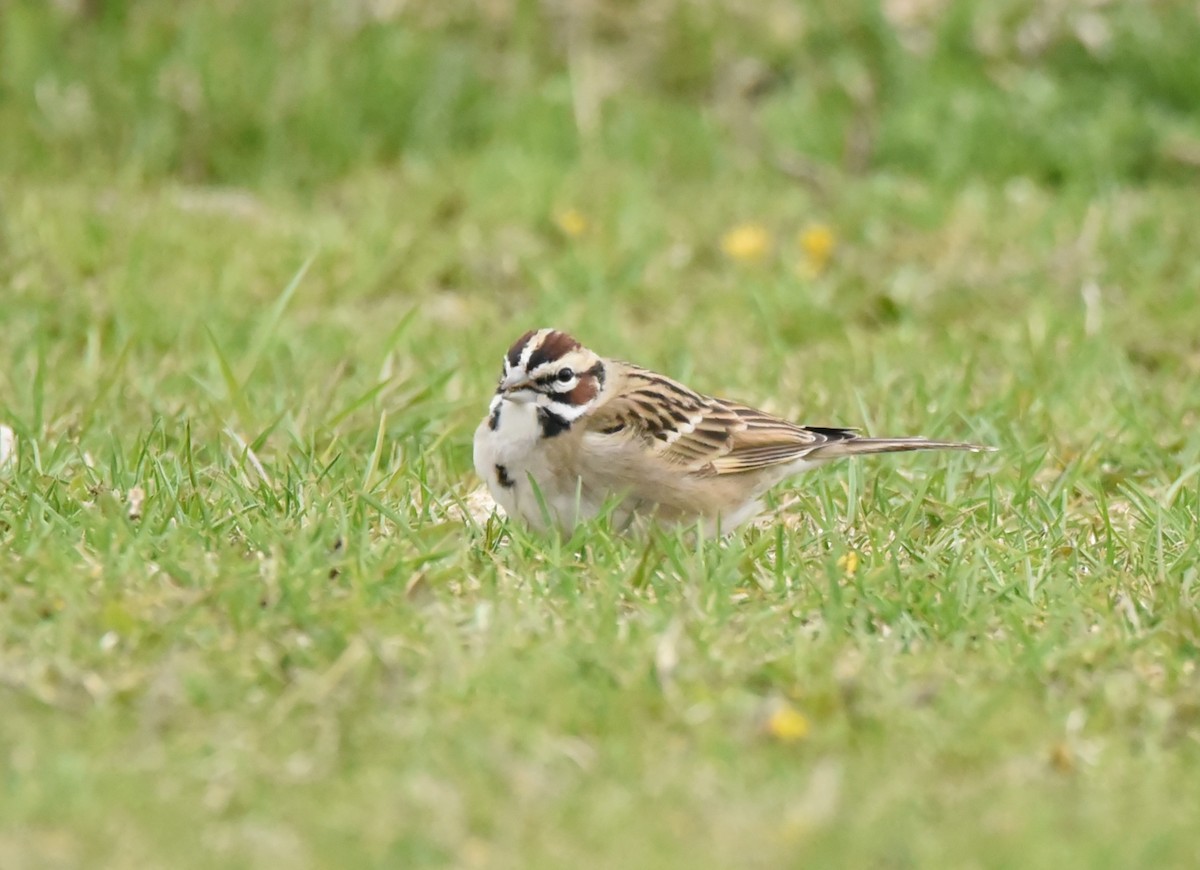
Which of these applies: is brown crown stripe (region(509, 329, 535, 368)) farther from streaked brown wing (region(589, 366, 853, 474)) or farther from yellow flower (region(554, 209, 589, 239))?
yellow flower (region(554, 209, 589, 239))

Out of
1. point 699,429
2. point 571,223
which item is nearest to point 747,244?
point 571,223

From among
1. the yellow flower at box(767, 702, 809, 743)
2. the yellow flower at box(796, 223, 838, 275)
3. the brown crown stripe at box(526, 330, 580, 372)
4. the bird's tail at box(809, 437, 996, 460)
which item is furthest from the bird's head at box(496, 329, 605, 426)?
the yellow flower at box(796, 223, 838, 275)

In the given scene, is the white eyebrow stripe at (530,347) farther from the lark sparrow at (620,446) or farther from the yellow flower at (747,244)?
the yellow flower at (747,244)

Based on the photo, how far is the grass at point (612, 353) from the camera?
4.04m

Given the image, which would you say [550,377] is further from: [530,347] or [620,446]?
[620,446]

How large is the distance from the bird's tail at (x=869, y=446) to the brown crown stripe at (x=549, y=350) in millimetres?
902

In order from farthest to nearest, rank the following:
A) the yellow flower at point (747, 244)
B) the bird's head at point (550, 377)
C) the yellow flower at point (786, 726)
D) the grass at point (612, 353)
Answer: the yellow flower at point (747, 244) → the bird's head at point (550, 377) → the yellow flower at point (786, 726) → the grass at point (612, 353)

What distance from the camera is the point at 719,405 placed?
6.41m

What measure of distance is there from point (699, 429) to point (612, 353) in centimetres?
202

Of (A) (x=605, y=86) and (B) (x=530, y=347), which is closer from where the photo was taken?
(B) (x=530, y=347)

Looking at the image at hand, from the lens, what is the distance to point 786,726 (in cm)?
433

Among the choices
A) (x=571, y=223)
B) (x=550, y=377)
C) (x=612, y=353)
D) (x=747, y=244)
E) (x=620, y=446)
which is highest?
(x=550, y=377)

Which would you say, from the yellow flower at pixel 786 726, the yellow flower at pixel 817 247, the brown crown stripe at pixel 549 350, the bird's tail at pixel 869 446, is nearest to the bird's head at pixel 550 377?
the brown crown stripe at pixel 549 350

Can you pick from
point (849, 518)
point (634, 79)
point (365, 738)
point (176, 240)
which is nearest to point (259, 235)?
point (176, 240)
